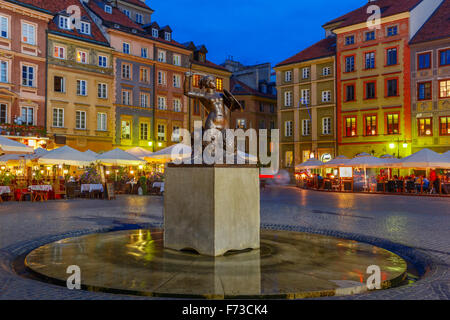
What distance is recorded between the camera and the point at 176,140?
4412cm

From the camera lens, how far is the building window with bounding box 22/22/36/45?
32.5 metres

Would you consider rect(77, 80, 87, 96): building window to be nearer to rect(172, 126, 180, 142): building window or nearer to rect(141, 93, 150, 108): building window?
rect(141, 93, 150, 108): building window

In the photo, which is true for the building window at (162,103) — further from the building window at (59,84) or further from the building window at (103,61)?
the building window at (59,84)

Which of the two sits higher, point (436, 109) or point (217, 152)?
point (436, 109)

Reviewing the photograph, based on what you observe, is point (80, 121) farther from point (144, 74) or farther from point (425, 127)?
point (425, 127)

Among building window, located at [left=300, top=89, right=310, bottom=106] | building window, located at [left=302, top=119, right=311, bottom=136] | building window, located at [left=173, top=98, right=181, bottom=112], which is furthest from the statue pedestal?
building window, located at [left=173, top=98, right=181, bottom=112]

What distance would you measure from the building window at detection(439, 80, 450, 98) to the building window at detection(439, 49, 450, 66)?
150 cm

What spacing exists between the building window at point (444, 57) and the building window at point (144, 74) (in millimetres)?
27037

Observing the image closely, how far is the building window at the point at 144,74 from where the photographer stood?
4150 cm

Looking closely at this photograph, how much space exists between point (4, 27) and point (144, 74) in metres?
13.7
